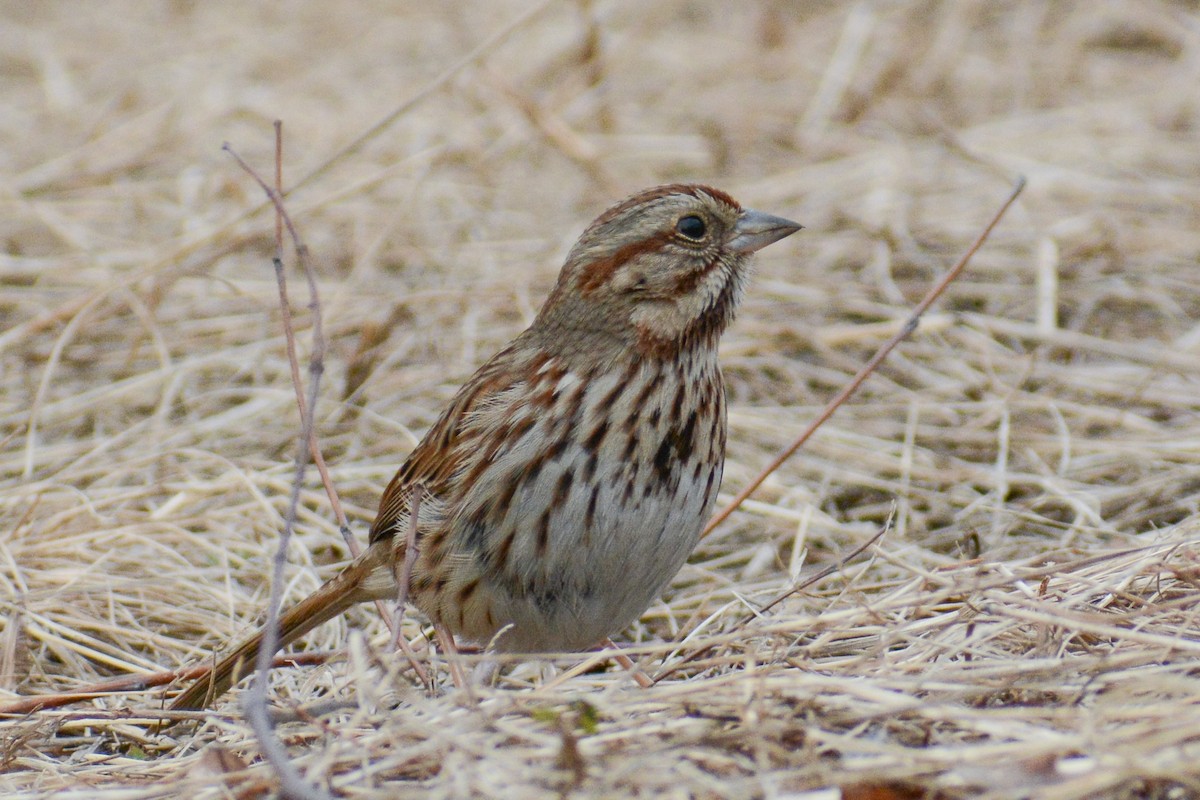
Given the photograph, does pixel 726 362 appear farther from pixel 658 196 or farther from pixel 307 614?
pixel 307 614

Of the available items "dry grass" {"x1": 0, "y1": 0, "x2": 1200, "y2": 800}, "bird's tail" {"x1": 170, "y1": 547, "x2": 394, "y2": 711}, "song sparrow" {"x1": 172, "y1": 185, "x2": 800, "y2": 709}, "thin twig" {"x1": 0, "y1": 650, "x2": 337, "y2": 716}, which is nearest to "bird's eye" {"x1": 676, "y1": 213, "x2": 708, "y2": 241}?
"song sparrow" {"x1": 172, "y1": 185, "x2": 800, "y2": 709}

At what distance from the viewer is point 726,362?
556 cm

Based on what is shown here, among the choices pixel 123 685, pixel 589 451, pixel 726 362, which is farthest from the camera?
pixel 726 362

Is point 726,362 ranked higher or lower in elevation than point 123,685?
higher

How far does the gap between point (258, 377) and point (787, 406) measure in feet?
6.31

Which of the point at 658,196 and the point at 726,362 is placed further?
the point at 726,362

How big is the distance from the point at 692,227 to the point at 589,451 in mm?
666

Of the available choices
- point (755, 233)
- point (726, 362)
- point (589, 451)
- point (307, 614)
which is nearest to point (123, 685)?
point (307, 614)

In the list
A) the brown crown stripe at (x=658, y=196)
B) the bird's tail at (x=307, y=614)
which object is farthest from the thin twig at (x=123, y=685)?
the brown crown stripe at (x=658, y=196)

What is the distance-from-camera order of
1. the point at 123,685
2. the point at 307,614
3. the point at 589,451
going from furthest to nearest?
the point at 307,614 → the point at 123,685 → the point at 589,451

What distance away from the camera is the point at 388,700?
348 centimetres

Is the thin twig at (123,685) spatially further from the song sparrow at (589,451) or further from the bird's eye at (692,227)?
the bird's eye at (692,227)

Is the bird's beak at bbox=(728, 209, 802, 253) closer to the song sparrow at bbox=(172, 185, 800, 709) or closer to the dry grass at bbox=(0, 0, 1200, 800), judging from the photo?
the song sparrow at bbox=(172, 185, 800, 709)

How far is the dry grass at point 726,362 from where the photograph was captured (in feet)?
8.78
